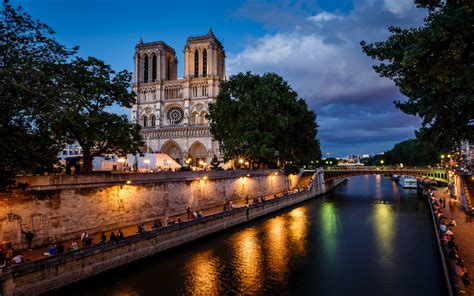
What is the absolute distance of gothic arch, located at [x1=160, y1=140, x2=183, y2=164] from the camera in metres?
76.9

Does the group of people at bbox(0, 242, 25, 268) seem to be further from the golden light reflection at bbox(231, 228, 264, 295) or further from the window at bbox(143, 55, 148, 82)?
the window at bbox(143, 55, 148, 82)

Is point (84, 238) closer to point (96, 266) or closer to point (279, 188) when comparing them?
point (96, 266)

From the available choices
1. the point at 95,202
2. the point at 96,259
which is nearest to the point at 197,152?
the point at 95,202

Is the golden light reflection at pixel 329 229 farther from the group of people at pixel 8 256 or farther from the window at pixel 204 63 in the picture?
the window at pixel 204 63

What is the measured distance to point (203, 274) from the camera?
19125mm

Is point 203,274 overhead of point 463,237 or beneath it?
beneath

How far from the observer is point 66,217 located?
20.8m

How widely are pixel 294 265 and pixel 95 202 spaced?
1245cm

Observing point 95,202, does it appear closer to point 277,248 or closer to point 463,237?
point 277,248

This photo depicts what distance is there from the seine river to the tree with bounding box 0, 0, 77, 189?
6.03m

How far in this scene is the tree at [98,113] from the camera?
22.2 meters

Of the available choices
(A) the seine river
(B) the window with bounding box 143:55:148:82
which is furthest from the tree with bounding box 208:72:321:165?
(B) the window with bounding box 143:55:148:82

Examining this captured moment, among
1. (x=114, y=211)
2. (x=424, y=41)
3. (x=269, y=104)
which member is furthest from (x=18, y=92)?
(x=269, y=104)

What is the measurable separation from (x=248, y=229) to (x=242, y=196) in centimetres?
1233
